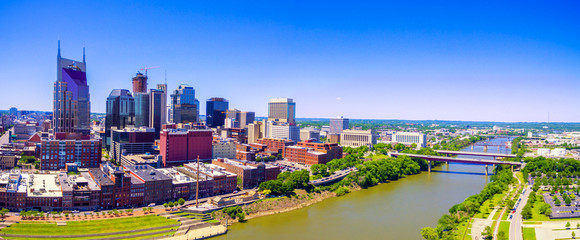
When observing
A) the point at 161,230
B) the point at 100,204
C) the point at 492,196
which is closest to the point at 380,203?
the point at 492,196

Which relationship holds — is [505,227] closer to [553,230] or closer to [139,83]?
[553,230]

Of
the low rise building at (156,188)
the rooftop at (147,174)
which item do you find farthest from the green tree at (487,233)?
the rooftop at (147,174)

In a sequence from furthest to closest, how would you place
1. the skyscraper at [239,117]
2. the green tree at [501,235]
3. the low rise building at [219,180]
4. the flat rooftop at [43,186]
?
the skyscraper at [239,117]
the low rise building at [219,180]
the flat rooftop at [43,186]
the green tree at [501,235]

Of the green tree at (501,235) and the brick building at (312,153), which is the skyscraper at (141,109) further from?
the green tree at (501,235)

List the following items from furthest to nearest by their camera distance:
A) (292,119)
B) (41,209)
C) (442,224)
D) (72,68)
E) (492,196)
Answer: (292,119) → (72,68) → (492,196) → (41,209) → (442,224)

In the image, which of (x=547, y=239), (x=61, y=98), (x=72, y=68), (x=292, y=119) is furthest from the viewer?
(x=292, y=119)

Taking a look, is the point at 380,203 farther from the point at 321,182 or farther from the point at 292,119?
the point at 292,119

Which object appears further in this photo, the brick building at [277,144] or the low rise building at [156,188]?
the brick building at [277,144]

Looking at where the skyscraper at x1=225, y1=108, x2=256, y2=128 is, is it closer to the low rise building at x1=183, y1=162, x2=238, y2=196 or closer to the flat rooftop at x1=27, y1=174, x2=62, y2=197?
the low rise building at x1=183, y1=162, x2=238, y2=196
